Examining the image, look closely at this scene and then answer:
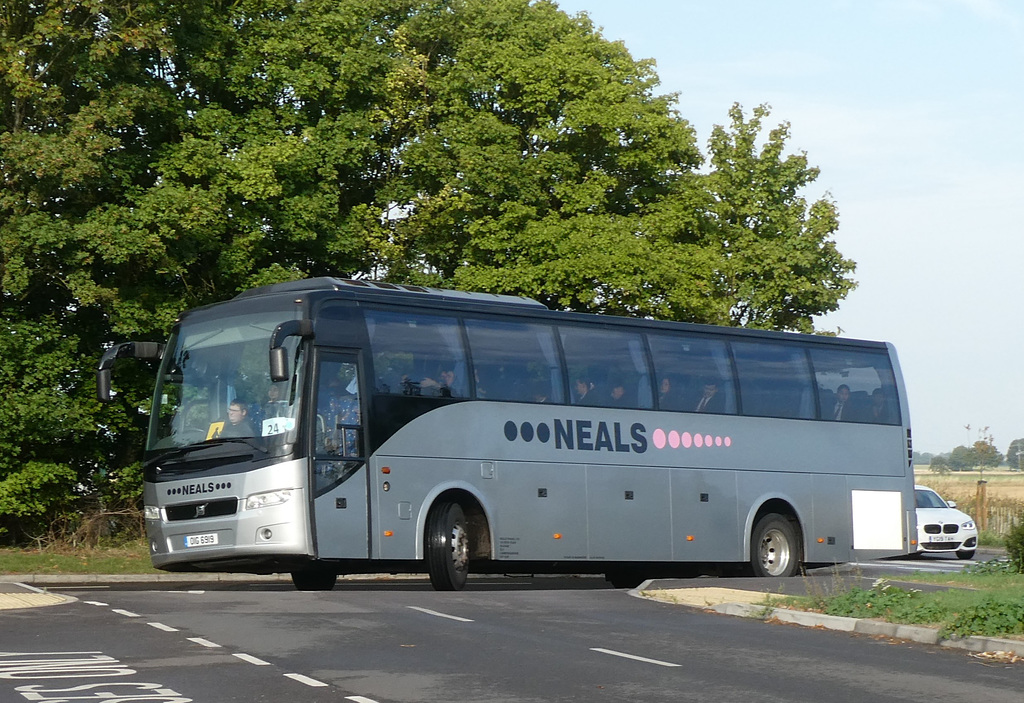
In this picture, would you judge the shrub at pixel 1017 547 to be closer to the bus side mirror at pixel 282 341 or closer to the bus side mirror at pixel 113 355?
the bus side mirror at pixel 282 341

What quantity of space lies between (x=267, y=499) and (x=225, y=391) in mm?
1311

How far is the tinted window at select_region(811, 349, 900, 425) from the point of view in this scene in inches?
909

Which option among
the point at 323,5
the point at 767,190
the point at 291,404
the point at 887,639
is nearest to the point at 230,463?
the point at 291,404

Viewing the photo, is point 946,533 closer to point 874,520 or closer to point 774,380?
point 874,520

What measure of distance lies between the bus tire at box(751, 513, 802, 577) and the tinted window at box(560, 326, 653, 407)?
122 inches

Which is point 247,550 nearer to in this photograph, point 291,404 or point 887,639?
point 291,404

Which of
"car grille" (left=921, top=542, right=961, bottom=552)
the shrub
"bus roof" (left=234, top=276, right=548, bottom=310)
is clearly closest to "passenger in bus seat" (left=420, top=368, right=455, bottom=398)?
"bus roof" (left=234, top=276, right=548, bottom=310)

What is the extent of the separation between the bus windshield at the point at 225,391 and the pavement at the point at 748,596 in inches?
181

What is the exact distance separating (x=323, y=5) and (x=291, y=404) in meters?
18.9

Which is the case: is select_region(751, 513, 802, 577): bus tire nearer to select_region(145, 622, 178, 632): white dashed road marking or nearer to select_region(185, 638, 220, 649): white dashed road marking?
select_region(145, 622, 178, 632): white dashed road marking

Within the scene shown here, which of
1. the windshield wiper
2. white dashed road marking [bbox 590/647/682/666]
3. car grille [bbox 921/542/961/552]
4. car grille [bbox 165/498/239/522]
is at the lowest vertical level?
white dashed road marking [bbox 590/647/682/666]

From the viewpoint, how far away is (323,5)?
1337 inches

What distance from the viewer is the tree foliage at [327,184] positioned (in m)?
29.0

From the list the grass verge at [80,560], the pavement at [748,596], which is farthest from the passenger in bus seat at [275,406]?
the grass verge at [80,560]
